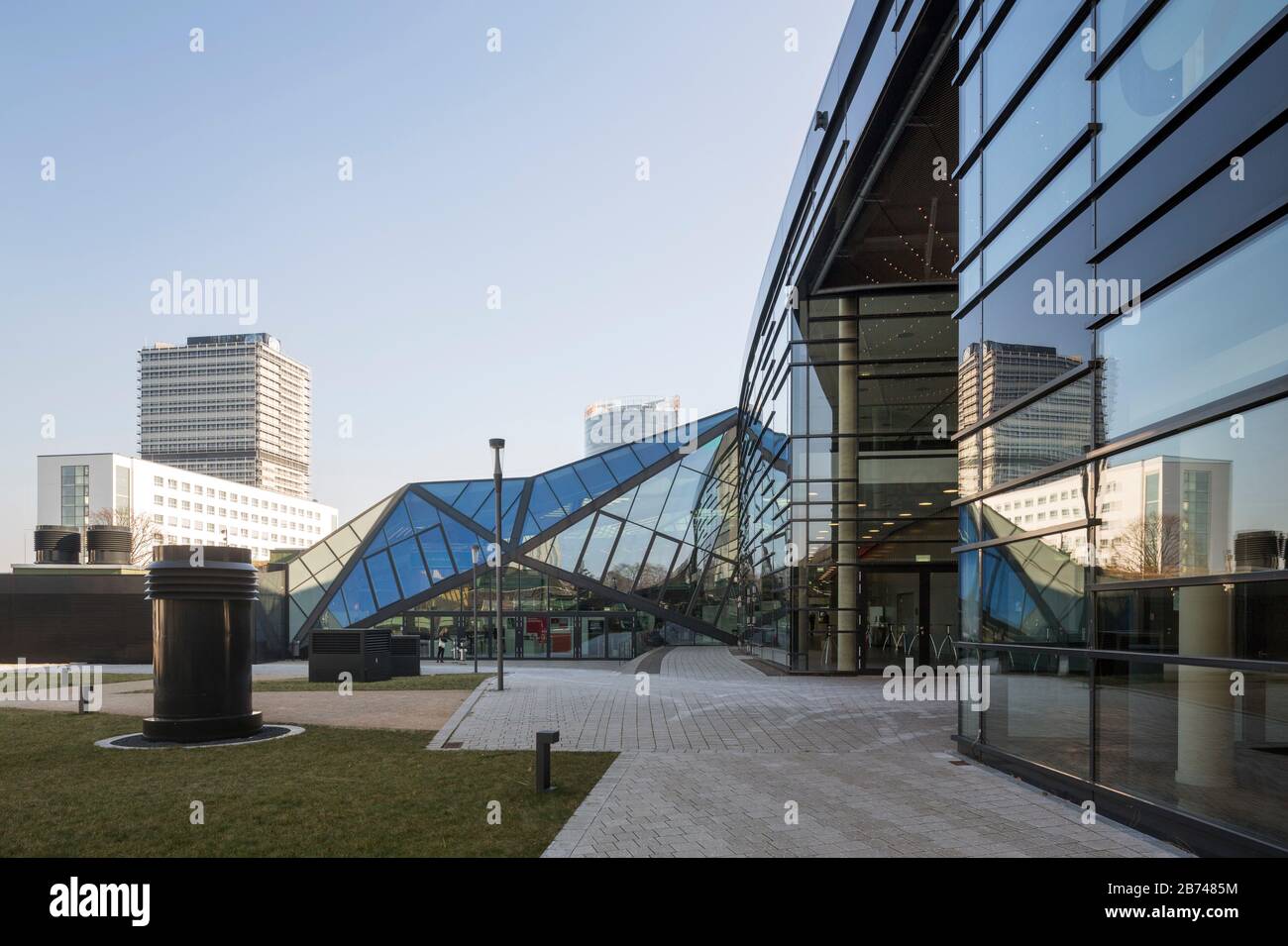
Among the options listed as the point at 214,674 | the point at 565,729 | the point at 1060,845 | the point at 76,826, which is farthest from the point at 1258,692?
the point at 214,674

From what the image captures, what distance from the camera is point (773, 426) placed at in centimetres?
2584

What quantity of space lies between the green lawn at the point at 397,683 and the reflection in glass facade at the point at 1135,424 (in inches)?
513

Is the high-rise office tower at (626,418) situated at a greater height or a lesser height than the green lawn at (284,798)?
greater

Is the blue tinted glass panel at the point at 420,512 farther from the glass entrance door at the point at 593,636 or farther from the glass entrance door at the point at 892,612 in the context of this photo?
the glass entrance door at the point at 892,612

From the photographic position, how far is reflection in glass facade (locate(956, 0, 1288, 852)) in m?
6.37

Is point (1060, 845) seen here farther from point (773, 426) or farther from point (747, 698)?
point (773, 426)

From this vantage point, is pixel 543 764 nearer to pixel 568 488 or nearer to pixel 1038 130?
pixel 1038 130

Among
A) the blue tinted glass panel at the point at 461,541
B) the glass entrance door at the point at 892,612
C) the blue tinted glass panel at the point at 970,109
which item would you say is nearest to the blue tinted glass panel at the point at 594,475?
the blue tinted glass panel at the point at 461,541

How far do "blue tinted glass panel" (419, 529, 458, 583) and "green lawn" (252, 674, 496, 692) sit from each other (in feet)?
34.5

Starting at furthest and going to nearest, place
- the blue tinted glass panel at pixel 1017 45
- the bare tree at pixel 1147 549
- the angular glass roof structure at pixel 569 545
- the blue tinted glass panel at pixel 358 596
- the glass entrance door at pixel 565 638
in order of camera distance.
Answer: the blue tinted glass panel at pixel 358 596, the angular glass roof structure at pixel 569 545, the glass entrance door at pixel 565 638, the blue tinted glass panel at pixel 1017 45, the bare tree at pixel 1147 549

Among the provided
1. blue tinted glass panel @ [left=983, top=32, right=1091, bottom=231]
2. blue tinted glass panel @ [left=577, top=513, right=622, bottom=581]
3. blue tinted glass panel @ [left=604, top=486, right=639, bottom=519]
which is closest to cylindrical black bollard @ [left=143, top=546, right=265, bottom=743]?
blue tinted glass panel @ [left=983, top=32, right=1091, bottom=231]

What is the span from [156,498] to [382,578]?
339 feet

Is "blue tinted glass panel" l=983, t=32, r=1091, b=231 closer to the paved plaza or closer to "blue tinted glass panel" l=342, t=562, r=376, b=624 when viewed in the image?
the paved plaza

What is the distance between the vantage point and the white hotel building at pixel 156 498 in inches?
4550
